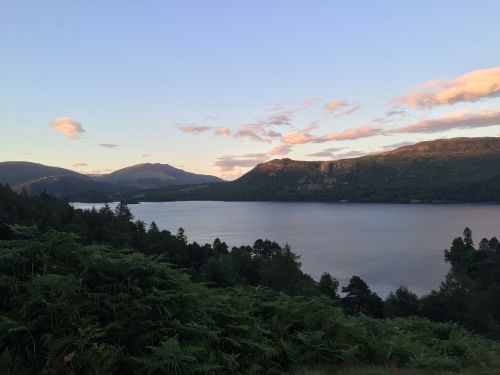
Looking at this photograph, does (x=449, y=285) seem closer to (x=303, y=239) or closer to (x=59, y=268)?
(x=59, y=268)

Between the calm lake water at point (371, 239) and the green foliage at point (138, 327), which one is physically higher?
the green foliage at point (138, 327)

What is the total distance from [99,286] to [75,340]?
110 centimetres

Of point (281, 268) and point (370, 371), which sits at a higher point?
point (370, 371)

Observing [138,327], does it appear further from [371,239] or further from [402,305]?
[371,239]

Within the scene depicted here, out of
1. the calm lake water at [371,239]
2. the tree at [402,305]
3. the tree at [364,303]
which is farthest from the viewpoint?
the calm lake water at [371,239]

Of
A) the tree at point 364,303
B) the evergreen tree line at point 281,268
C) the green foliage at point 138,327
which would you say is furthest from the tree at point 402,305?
the green foliage at point 138,327

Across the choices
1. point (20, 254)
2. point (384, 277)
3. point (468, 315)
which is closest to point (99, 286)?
point (20, 254)

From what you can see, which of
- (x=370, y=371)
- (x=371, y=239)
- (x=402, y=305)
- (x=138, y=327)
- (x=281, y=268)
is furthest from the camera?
(x=371, y=239)

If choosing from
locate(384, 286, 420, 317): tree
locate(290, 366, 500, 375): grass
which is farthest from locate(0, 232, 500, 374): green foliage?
locate(384, 286, 420, 317): tree

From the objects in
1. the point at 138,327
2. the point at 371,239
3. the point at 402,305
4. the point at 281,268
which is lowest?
the point at 402,305

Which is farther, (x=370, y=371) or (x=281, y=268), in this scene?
(x=281, y=268)

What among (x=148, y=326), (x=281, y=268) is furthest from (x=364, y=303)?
(x=148, y=326)

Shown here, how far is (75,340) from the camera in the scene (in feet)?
19.7

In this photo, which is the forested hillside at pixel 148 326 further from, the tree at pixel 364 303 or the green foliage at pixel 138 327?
the tree at pixel 364 303
